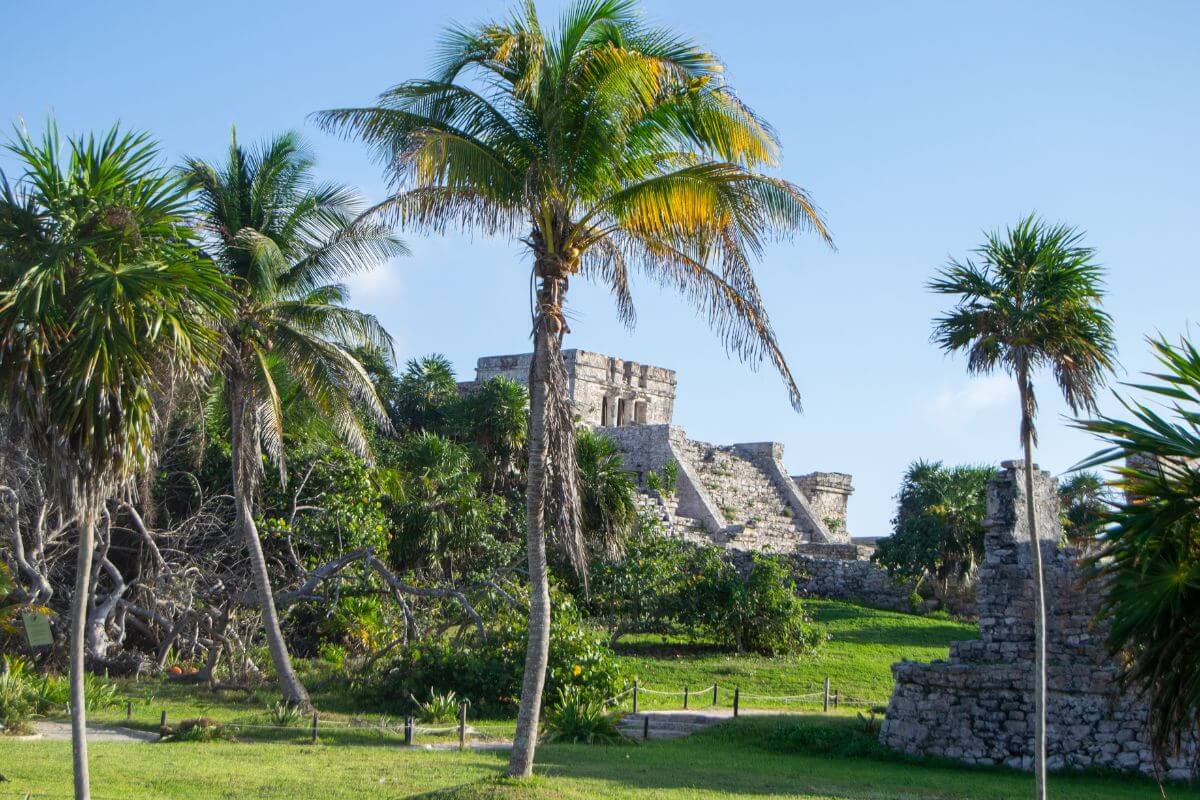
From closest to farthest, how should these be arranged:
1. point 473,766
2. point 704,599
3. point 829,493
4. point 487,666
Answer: point 473,766, point 487,666, point 704,599, point 829,493

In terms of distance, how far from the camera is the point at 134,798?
8.71 metres

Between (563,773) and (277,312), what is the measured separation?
7.11m

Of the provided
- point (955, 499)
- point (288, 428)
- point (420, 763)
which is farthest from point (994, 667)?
point (955, 499)

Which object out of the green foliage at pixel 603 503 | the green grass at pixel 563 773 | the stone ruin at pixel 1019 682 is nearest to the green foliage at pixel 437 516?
the green foliage at pixel 603 503

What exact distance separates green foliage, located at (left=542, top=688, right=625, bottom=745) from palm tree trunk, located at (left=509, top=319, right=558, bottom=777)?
4.23 meters

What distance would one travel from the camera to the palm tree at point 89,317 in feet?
24.9

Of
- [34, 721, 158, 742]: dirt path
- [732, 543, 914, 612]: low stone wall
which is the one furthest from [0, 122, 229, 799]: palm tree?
[732, 543, 914, 612]: low stone wall

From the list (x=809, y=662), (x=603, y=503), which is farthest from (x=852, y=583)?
(x=603, y=503)

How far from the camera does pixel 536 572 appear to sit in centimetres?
911

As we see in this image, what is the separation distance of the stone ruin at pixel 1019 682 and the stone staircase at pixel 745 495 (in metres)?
16.4

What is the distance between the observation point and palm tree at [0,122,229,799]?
7578 millimetres

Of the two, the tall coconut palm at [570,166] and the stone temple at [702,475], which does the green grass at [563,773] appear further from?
the stone temple at [702,475]

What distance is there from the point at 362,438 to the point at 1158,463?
34.8ft

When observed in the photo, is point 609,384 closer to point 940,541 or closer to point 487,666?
point 940,541
